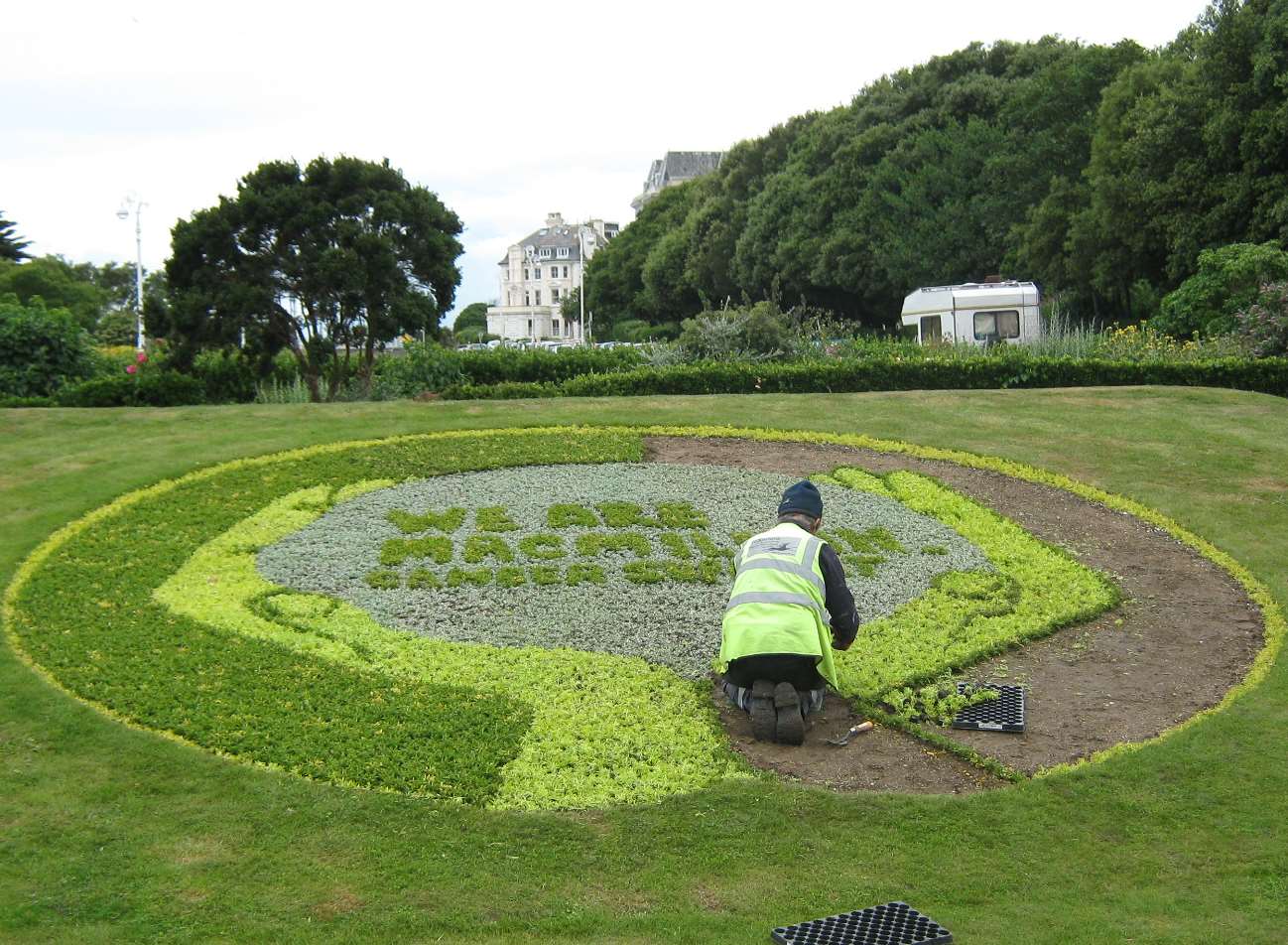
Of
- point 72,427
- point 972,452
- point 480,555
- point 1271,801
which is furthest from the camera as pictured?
point 72,427

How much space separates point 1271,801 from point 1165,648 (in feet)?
A: 10.1

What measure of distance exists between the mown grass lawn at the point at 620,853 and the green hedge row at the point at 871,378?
12.8 metres

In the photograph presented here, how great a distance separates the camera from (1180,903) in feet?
20.3

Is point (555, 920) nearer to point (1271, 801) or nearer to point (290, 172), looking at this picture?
point (1271, 801)

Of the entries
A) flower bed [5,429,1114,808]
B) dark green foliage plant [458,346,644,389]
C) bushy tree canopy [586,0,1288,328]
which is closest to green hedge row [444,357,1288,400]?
dark green foliage plant [458,346,644,389]

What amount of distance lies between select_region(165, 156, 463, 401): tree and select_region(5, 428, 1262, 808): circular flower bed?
7.89m

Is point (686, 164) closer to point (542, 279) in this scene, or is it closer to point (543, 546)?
point (542, 279)

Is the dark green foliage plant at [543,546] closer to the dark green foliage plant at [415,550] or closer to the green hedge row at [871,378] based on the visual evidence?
the dark green foliage plant at [415,550]

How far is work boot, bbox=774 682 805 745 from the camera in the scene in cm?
822

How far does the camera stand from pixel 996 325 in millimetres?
36781

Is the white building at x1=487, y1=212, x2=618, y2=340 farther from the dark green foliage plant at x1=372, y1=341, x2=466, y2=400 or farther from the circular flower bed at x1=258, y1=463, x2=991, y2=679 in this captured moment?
the circular flower bed at x1=258, y1=463, x2=991, y2=679

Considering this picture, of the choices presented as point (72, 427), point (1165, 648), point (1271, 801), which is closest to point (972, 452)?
point (1165, 648)

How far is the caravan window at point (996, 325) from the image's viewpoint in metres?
36.5

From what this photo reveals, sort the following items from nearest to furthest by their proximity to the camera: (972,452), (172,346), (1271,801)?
1. (1271,801)
2. (972,452)
3. (172,346)
